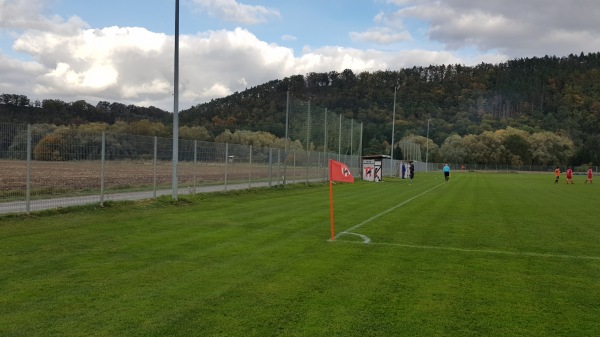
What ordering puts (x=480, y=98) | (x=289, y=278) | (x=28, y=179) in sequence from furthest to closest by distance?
(x=480, y=98) → (x=28, y=179) → (x=289, y=278)

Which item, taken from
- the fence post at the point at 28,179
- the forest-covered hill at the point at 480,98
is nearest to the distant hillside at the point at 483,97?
the forest-covered hill at the point at 480,98

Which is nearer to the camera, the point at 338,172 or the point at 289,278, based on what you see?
the point at 289,278

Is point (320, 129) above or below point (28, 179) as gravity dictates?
above

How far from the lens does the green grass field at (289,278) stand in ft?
16.6

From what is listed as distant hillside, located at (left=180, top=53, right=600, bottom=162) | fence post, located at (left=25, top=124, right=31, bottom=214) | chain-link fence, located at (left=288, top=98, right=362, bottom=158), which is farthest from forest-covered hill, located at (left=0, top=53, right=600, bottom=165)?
fence post, located at (left=25, top=124, right=31, bottom=214)

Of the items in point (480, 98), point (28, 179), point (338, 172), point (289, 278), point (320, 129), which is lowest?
point (289, 278)

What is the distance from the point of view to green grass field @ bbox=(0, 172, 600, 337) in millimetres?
5055

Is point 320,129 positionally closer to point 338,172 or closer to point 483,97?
point 338,172

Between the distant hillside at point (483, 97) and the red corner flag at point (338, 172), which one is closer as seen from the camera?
the red corner flag at point (338, 172)

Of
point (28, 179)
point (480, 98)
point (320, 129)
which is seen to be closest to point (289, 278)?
point (28, 179)

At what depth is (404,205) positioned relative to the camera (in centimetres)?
1961

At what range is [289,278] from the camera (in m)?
6.88

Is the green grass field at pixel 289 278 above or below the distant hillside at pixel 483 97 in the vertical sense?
below

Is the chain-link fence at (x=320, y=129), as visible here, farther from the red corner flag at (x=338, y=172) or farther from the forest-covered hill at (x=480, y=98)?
the forest-covered hill at (x=480, y=98)
